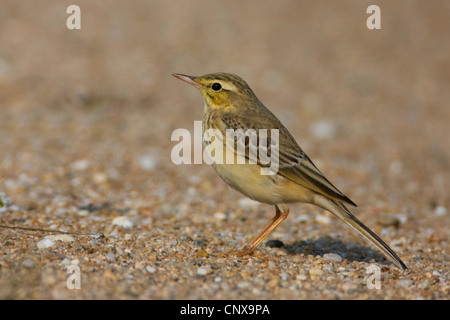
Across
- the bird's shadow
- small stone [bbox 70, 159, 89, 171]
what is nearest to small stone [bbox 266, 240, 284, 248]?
the bird's shadow

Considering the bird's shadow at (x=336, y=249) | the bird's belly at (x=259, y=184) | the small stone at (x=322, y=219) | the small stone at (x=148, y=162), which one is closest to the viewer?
the bird's belly at (x=259, y=184)

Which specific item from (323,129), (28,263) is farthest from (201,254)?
(323,129)

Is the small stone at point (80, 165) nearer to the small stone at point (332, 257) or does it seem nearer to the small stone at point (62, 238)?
the small stone at point (62, 238)

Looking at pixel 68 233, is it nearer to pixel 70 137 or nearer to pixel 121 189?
pixel 121 189

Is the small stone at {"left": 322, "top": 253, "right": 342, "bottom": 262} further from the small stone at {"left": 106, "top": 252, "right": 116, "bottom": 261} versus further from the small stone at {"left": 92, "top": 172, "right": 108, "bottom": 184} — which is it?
the small stone at {"left": 92, "top": 172, "right": 108, "bottom": 184}

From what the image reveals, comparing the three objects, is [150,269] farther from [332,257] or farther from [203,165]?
[203,165]

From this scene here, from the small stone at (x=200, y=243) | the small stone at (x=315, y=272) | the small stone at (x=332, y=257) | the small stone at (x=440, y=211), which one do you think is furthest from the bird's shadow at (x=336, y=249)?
the small stone at (x=440, y=211)
